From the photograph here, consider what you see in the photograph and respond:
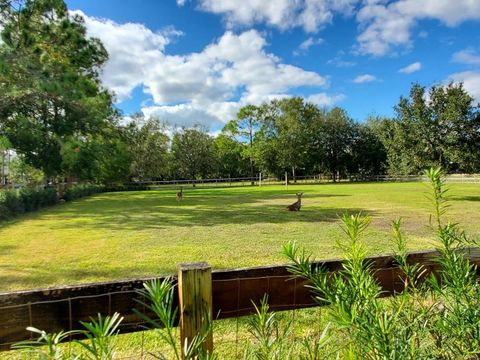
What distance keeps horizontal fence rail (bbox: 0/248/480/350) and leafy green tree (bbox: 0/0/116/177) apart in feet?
35.9

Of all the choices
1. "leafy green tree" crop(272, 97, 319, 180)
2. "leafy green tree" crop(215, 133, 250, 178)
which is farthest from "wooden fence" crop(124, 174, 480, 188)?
"leafy green tree" crop(215, 133, 250, 178)

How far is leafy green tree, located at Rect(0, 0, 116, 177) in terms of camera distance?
1097 cm

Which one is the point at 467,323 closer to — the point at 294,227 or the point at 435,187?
the point at 435,187

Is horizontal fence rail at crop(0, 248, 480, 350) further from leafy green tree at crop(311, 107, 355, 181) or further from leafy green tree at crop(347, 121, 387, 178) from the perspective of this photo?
leafy green tree at crop(347, 121, 387, 178)

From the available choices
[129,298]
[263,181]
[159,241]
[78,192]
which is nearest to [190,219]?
[159,241]

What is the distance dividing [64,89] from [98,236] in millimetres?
5370

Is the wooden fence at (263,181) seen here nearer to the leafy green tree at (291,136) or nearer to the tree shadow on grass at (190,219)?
the leafy green tree at (291,136)

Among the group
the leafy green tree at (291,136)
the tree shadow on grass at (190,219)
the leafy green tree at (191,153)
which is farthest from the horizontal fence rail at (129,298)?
the leafy green tree at (191,153)

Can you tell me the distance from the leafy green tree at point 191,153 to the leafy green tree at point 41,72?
132 feet

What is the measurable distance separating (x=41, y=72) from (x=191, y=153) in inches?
1754

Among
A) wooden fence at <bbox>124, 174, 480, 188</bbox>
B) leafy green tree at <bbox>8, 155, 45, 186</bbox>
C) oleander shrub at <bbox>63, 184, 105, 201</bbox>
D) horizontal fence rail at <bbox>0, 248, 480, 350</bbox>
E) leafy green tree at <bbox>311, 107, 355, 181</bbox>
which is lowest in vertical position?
wooden fence at <bbox>124, 174, 480, 188</bbox>

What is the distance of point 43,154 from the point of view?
54.3ft

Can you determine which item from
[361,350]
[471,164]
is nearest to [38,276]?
A: [361,350]

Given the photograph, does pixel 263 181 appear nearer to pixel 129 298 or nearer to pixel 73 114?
pixel 73 114
